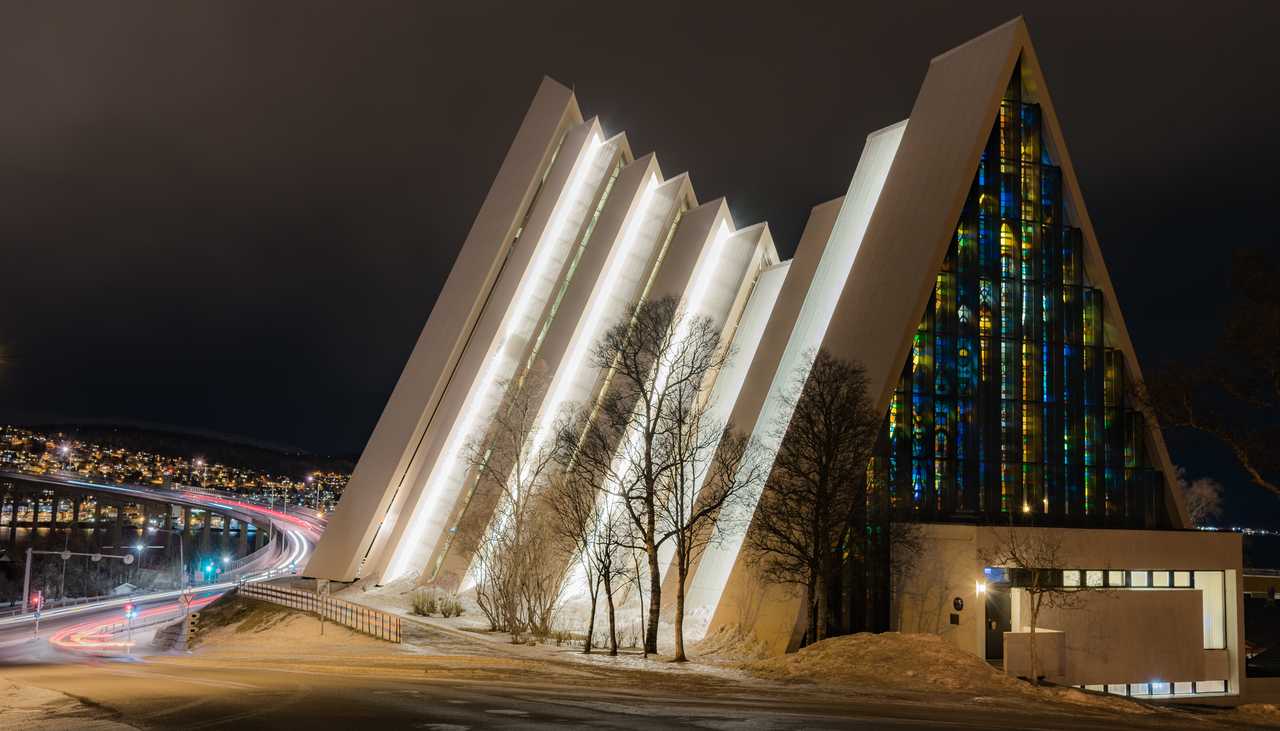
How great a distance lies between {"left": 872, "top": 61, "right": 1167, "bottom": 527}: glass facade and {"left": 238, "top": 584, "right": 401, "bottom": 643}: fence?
13.2 metres

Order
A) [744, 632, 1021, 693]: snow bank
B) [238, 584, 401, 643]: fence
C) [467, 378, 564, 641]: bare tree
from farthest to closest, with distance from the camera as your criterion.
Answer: [467, 378, 564, 641]: bare tree → [238, 584, 401, 643]: fence → [744, 632, 1021, 693]: snow bank

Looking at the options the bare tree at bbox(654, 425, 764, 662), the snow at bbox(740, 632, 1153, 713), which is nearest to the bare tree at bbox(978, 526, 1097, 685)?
the snow at bbox(740, 632, 1153, 713)

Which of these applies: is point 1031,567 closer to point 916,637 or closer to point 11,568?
point 916,637

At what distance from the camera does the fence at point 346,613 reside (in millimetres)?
27750

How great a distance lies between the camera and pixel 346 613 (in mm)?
30484

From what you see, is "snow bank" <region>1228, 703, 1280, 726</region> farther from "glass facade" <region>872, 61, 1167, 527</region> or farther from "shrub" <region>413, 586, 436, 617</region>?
"shrub" <region>413, 586, 436, 617</region>

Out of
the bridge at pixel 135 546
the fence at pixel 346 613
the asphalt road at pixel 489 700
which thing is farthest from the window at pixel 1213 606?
the bridge at pixel 135 546

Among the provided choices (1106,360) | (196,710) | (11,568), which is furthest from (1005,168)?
(11,568)

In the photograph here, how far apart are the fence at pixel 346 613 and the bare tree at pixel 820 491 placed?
9658mm

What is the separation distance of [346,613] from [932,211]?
64.2 ft

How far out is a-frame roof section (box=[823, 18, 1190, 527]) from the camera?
91.2 feet

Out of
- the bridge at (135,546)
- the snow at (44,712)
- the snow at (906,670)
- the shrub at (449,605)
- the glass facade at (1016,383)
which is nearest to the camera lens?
the snow at (44,712)

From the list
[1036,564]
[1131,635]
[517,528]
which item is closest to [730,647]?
[517,528]

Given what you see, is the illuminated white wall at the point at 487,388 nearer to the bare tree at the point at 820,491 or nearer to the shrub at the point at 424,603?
the shrub at the point at 424,603
